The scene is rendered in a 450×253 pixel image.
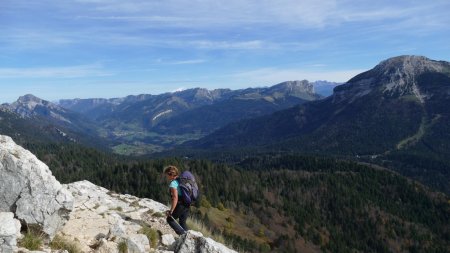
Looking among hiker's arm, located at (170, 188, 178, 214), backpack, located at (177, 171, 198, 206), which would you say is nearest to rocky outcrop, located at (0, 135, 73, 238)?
hiker's arm, located at (170, 188, 178, 214)

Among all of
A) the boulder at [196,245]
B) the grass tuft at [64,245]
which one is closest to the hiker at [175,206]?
the boulder at [196,245]

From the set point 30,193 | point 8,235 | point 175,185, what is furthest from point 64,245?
point 175,185

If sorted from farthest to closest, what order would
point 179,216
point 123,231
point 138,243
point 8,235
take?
point 179,216
point 123,231
point 138,243
point 8,235

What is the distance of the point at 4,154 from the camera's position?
66.3 feet

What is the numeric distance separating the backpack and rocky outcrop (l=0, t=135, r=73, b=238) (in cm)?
640

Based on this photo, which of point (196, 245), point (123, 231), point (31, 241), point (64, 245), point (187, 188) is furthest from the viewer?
point (187, 188)

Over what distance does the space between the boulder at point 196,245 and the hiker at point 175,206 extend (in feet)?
8.72

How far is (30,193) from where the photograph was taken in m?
20.0

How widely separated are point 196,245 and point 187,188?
13.7 ft

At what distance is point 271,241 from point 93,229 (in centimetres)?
13076

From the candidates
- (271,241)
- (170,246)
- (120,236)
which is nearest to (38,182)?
(120,236)

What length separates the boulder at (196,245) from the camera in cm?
2098

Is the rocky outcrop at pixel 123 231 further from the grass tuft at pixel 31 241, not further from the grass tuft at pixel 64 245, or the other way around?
the grass tuft at pixel 31 241

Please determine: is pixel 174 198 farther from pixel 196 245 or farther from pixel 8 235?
pixel 8 235
